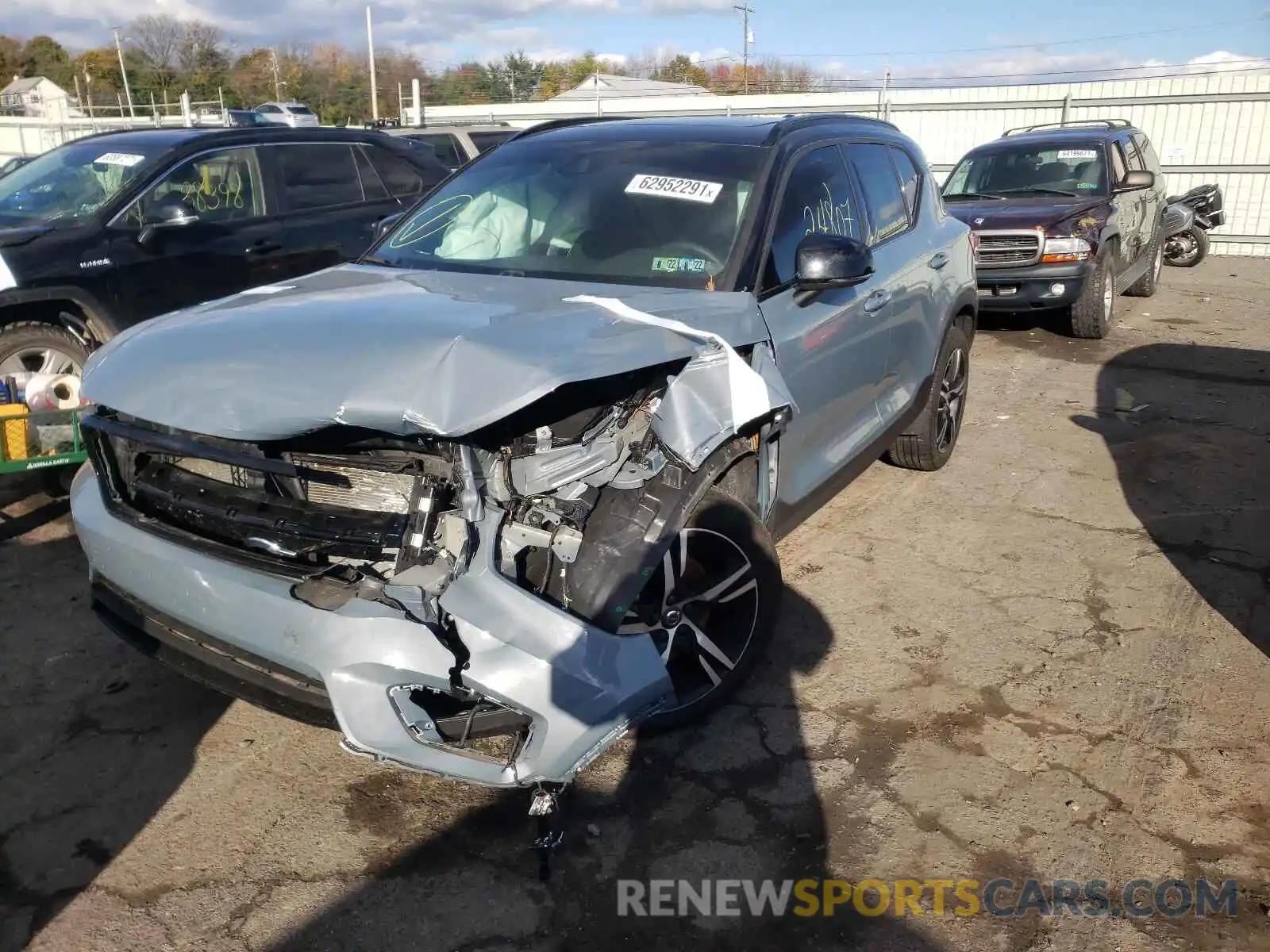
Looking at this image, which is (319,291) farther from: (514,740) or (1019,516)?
(1019,516)

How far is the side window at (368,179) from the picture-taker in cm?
738

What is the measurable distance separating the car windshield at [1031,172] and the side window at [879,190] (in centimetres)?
593

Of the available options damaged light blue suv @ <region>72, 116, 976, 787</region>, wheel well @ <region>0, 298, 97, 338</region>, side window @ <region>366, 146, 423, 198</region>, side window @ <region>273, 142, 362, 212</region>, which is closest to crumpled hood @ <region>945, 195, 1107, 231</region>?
side window @ <region>366, 146, 423, 198</region>

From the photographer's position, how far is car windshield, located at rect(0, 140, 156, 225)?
6.04m

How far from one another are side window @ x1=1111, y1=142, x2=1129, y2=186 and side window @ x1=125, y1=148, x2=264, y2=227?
8077mm

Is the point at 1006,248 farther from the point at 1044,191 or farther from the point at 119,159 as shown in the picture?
the point at 119,159

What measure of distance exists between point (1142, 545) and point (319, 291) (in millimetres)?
4012

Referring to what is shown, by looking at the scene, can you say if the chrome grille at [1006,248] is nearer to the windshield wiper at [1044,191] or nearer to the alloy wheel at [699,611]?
the windshield wiper at [1044,191]

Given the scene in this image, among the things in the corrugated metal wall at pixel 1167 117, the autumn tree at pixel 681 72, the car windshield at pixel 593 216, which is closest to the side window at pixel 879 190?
the car windshield at pixel 593 216

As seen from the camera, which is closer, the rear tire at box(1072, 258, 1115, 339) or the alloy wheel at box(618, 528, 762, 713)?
the alloy wheel at box(618, 528, 762, 713)

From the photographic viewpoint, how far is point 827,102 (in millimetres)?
19250

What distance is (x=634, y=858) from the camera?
2.81 metres

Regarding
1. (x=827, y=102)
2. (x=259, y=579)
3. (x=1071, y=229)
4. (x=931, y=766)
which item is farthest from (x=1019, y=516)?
(x=827, y=102)

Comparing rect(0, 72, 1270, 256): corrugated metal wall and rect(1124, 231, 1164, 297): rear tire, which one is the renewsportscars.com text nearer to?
rect(1124, 231, 1164, 297): rear tire
